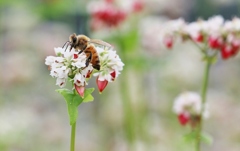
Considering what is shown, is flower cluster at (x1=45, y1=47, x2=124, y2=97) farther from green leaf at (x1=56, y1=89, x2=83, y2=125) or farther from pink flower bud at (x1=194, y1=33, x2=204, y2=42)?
pink flower bud at (x1=194, y1=33, x2=204, y2=42)

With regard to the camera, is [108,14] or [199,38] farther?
[108,14]

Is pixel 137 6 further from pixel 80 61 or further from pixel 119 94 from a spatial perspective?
pixel 80 61

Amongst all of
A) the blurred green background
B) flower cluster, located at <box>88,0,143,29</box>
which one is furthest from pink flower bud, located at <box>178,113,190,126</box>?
flower cluster, located at <box>88,0,143,29</box>

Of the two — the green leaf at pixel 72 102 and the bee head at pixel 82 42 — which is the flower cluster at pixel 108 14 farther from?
the green leaf at pixel 72 102

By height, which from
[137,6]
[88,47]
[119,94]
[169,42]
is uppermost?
[137,6]

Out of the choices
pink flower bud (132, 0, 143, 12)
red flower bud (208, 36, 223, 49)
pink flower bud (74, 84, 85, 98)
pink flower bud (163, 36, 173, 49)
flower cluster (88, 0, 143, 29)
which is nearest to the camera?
pink flower bud (74, 84, 85, 98)

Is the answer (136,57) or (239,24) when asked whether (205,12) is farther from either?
(239,24)

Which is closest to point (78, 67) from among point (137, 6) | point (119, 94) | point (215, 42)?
point (215, 42)
